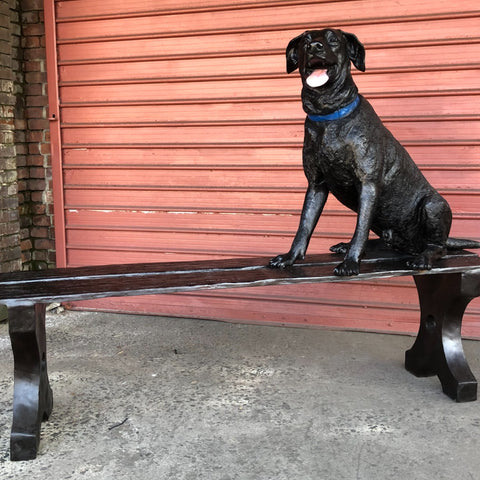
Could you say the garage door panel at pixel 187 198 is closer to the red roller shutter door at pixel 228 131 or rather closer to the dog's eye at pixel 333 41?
the red roller shutter door at pixel 228 131

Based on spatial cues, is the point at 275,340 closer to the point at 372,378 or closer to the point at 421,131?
the point at 372,378

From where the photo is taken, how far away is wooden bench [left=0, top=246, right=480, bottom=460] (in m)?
2.54

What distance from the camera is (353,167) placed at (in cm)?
279

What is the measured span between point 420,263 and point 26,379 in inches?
79.6

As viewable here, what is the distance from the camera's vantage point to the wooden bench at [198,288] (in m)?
2.54

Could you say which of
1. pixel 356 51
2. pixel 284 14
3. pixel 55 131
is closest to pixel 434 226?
pixel 356 51

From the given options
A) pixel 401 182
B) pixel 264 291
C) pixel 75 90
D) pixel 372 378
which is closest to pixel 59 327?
pixel 264 291

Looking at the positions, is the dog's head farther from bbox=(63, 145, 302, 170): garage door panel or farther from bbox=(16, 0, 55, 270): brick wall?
bbox=(16, 0, 55, 270): brick wall

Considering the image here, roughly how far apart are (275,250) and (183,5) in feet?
6.59

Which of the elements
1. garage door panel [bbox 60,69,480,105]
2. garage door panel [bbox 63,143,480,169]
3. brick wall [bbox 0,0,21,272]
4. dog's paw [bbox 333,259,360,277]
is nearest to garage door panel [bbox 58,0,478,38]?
garage door panel [bbox 60,69,480,105]

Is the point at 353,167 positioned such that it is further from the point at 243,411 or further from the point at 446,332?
the point at 243,411

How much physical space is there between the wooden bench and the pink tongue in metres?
0.93

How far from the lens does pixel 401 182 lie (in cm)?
298

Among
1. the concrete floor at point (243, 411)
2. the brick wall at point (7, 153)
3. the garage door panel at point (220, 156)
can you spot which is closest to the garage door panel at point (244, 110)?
the garage door panel at point (220, 156)
